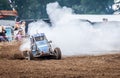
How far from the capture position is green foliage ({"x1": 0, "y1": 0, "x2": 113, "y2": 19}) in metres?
85.6

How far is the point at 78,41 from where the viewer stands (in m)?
34.2

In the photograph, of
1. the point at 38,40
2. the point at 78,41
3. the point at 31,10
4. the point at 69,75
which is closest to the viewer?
Result: the point at 69,75

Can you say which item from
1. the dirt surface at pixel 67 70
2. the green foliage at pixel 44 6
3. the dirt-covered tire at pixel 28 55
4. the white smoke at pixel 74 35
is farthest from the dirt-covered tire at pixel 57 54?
the green foliage at pixel 44 6

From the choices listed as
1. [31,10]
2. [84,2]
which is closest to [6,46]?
[31,10]

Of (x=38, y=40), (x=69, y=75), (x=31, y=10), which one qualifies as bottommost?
(x=69, y=75)

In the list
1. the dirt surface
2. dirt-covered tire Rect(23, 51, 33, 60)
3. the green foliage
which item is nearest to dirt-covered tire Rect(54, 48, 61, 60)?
dirt-covered tire Rect(23, 51, 33, 60)

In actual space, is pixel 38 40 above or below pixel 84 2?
below

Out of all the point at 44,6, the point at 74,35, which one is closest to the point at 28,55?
the point at 74,35

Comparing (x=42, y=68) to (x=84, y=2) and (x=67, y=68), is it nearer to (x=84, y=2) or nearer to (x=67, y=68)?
(x=67, y=68)

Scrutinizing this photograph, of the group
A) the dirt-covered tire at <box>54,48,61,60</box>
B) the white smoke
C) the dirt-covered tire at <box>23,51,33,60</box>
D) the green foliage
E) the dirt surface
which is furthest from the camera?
the green foliage

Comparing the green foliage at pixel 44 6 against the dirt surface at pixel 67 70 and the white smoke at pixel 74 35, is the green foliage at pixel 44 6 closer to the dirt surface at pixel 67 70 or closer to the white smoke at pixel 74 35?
the white smoke at pixel 74 35

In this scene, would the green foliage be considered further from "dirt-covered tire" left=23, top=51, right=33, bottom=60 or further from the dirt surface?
the dirt surface

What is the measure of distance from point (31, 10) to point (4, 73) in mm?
73761

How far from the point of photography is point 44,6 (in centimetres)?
9356
